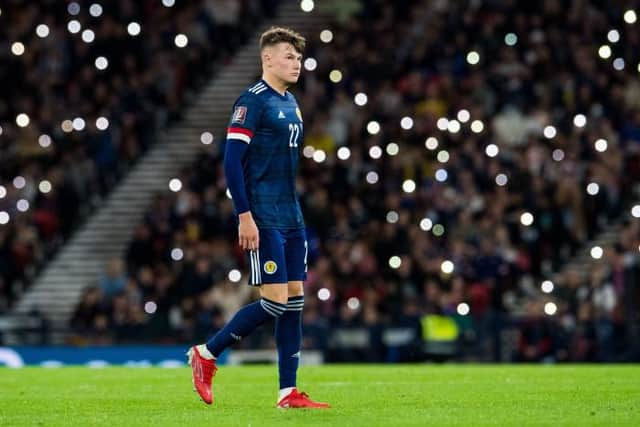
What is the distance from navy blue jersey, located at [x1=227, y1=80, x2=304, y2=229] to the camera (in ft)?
37.2

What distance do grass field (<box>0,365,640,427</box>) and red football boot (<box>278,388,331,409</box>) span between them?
0.45 feet

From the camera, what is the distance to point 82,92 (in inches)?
1182

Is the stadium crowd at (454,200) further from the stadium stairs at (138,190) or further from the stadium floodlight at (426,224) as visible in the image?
the stadium stairs at (138,190)

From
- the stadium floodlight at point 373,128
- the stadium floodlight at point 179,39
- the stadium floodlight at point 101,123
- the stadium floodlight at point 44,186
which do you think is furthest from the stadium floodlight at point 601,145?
the stadium floodlight at point 44,186

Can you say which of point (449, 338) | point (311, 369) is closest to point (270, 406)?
point (311, 369)

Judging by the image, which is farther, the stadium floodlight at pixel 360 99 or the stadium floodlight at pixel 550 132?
the stadium floodlight at pixel 360 99

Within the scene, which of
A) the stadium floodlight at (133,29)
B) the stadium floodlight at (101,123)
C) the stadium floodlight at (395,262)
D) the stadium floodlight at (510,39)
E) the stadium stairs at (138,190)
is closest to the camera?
the stadium floodlight at (395,262)

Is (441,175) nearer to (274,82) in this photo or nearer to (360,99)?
(360,99)

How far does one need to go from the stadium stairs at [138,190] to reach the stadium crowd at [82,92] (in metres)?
0.22

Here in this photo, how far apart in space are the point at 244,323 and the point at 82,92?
1923 cm

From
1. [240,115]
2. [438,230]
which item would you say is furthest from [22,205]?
[240,115]

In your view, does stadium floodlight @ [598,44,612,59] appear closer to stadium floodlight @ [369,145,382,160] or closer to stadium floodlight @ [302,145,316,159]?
stadium floodlight @ [369,145,382,160]

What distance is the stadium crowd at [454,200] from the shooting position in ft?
78.2

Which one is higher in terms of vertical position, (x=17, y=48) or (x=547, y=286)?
(x=17, y=48)
